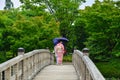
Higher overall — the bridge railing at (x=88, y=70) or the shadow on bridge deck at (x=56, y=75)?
the bridge railing at (x=88, y=70)

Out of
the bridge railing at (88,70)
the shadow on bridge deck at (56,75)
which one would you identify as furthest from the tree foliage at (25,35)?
the bridge railing at (88,70)

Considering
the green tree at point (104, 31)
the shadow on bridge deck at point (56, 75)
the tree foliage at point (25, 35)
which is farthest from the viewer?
the tree foliage at point (25, 35)

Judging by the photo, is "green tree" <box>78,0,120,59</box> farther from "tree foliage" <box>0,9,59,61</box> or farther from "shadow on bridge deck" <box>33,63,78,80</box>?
"shadow on bridge deck" <box>33,63,78,80</box>

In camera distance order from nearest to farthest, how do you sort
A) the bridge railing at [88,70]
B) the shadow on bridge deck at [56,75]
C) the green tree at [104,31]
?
the bridge railing at [88,70], the shadow on bridge deck at [56,75], the green tree at [104,31]

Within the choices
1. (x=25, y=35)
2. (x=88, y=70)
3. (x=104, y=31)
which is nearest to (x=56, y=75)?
(x=88, y=70)

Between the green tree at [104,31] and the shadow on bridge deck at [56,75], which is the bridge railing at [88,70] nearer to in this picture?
the shadow on bridge deck at [56,75]

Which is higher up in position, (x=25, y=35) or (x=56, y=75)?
(x=25, y=35)

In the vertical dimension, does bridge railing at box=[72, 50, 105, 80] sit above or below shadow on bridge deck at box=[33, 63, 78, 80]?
above

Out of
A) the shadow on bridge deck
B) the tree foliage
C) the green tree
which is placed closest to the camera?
the shadow on bridge deck

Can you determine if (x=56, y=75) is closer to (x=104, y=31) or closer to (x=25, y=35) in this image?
(x=104, y=31)

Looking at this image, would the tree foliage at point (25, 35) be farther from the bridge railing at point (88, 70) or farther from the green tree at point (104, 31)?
the bridge railing at point (88, 70)

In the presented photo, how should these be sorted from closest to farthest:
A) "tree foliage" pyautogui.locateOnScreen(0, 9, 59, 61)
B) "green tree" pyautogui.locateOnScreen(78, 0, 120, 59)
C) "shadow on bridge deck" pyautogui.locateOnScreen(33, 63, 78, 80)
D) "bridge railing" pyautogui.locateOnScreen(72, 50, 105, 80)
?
"bridge railing" pyautogui.locateOnScreen(72, 50, 105, 80)
"shadow on bridge deck" pyautogui.locateOnScreen(33, 63, 78, 80)
"green tree" pyautogui.locateOnScreen(78, 0, 120, 59)
"tree foliage" pyautogui.locateOnScreen(0, 9, 59, 61)

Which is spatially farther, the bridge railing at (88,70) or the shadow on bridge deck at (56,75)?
the shadow on bridge deck at (56,75)

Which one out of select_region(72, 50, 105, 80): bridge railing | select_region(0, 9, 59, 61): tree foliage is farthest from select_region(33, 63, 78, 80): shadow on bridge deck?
select_region(0, 9, 59, 61): tree foliage
